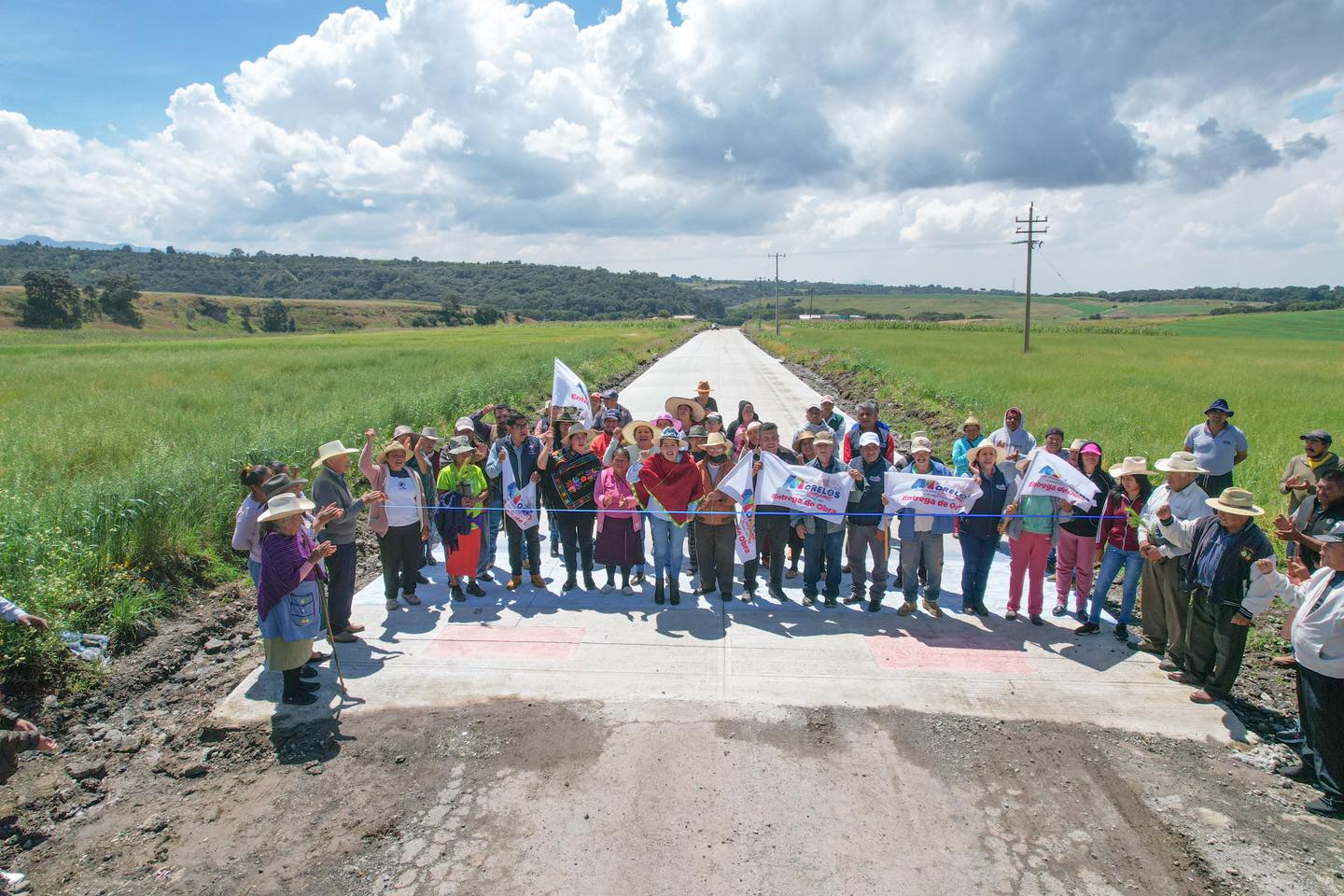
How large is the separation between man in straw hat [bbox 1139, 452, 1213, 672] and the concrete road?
0.82 feet

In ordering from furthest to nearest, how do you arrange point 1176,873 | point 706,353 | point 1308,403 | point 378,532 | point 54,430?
1. point 706,353
2. point 1308,403
3. point 54,430
4. point 378,532
5. point 1176,873

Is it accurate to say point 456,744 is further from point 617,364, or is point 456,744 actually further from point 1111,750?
point 617,364

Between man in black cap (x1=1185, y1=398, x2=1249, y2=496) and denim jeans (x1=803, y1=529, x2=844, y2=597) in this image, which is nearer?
denim jeans (x1=803, y1=529, x2=844, y2=597)

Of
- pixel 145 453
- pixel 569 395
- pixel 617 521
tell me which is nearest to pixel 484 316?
pixel 145 453

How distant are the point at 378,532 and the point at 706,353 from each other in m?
44.0

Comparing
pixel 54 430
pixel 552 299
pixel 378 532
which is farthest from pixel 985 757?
pixel 552 299

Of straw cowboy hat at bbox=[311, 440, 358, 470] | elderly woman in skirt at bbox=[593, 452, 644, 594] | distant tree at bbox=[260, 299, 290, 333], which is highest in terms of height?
distant tree at bbox=[260, 299, 290, 333]

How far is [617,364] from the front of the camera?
3588 centimetres

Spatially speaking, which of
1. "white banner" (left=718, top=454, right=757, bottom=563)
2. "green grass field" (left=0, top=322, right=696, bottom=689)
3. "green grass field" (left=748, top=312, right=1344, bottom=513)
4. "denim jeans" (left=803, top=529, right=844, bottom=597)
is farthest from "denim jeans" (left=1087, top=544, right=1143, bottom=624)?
"green grass field" (left=0, top=322, right=696, bottom=689)

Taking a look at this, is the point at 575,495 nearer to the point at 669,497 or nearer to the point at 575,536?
the point at 575,536

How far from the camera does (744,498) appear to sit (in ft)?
25.8

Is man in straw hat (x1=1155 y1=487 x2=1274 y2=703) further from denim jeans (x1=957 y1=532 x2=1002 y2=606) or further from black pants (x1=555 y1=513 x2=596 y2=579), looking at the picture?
black pants (x1=555 y1=513 x2=596 y2=579)

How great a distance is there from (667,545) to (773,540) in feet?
3.89

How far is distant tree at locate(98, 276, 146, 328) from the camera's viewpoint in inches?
2840
